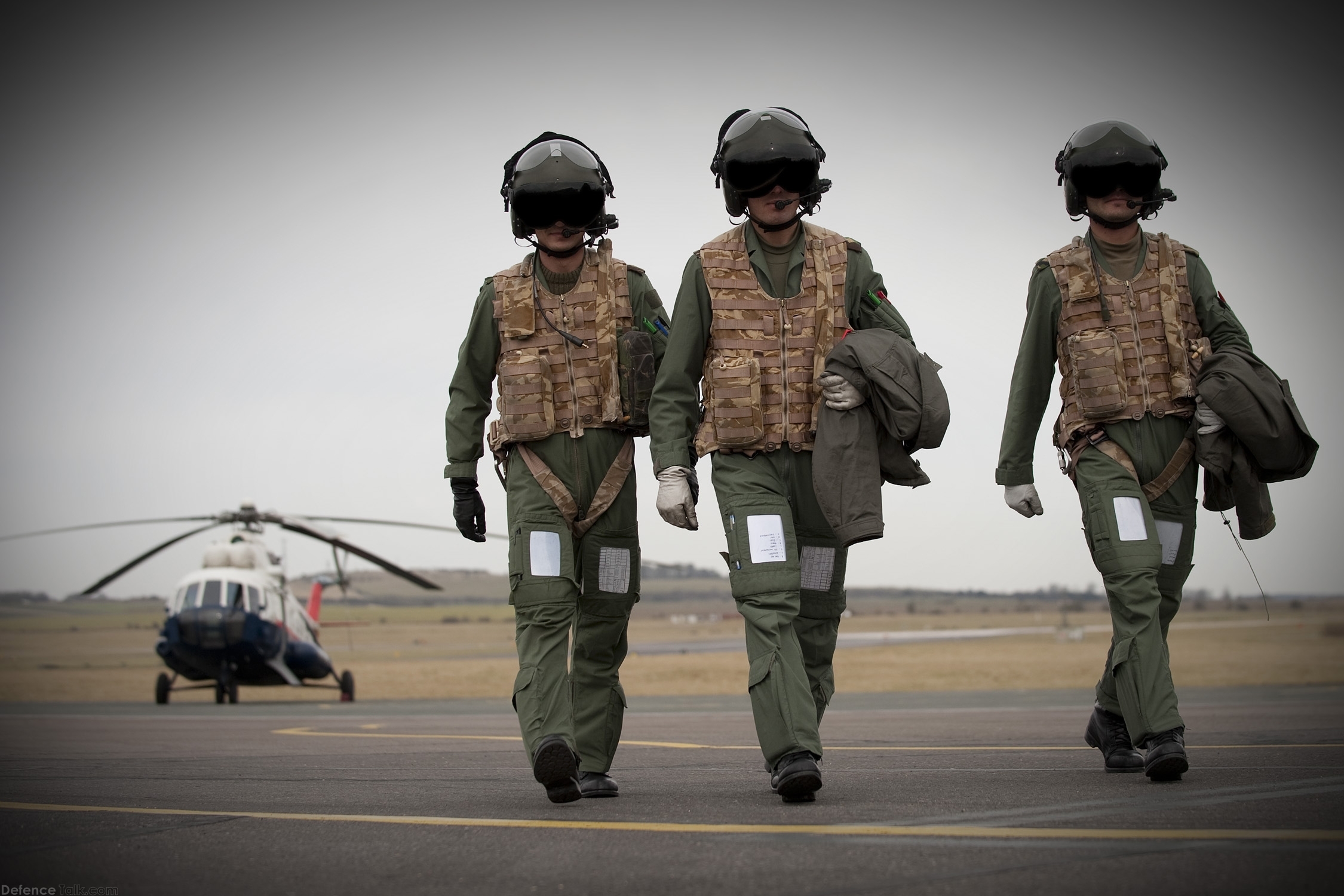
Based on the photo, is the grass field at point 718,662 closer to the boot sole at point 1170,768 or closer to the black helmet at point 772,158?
the boot sole at point 1170,768

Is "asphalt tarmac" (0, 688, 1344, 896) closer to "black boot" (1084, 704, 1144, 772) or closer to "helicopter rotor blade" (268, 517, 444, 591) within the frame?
"black boot" (1084, 704, 1144, 772)

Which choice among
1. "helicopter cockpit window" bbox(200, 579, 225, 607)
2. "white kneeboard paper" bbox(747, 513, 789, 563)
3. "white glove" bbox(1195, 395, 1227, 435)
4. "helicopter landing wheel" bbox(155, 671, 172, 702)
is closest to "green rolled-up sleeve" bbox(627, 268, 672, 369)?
"white kneeboard paper" bbox(747, 513, 789, 563)

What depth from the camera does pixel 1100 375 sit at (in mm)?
5652

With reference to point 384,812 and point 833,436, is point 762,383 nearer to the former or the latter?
point 833,436

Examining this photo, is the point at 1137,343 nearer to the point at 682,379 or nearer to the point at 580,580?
the point at 682,379

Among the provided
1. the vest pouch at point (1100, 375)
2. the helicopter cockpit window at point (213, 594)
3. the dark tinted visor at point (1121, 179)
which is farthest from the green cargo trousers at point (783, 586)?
the helicopter cockpit window at point (213, 594)

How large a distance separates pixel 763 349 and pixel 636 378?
Answer: 0.62 meters

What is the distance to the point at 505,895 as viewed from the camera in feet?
10.1

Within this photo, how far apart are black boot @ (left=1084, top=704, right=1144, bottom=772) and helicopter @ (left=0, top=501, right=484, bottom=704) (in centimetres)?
1632

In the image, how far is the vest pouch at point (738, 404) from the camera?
5.19 meters

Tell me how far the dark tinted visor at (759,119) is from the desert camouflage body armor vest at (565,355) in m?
0.81

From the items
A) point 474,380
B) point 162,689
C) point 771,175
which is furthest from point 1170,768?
point 162,689

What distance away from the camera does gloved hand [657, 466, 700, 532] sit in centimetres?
514

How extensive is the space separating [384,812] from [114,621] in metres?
168
